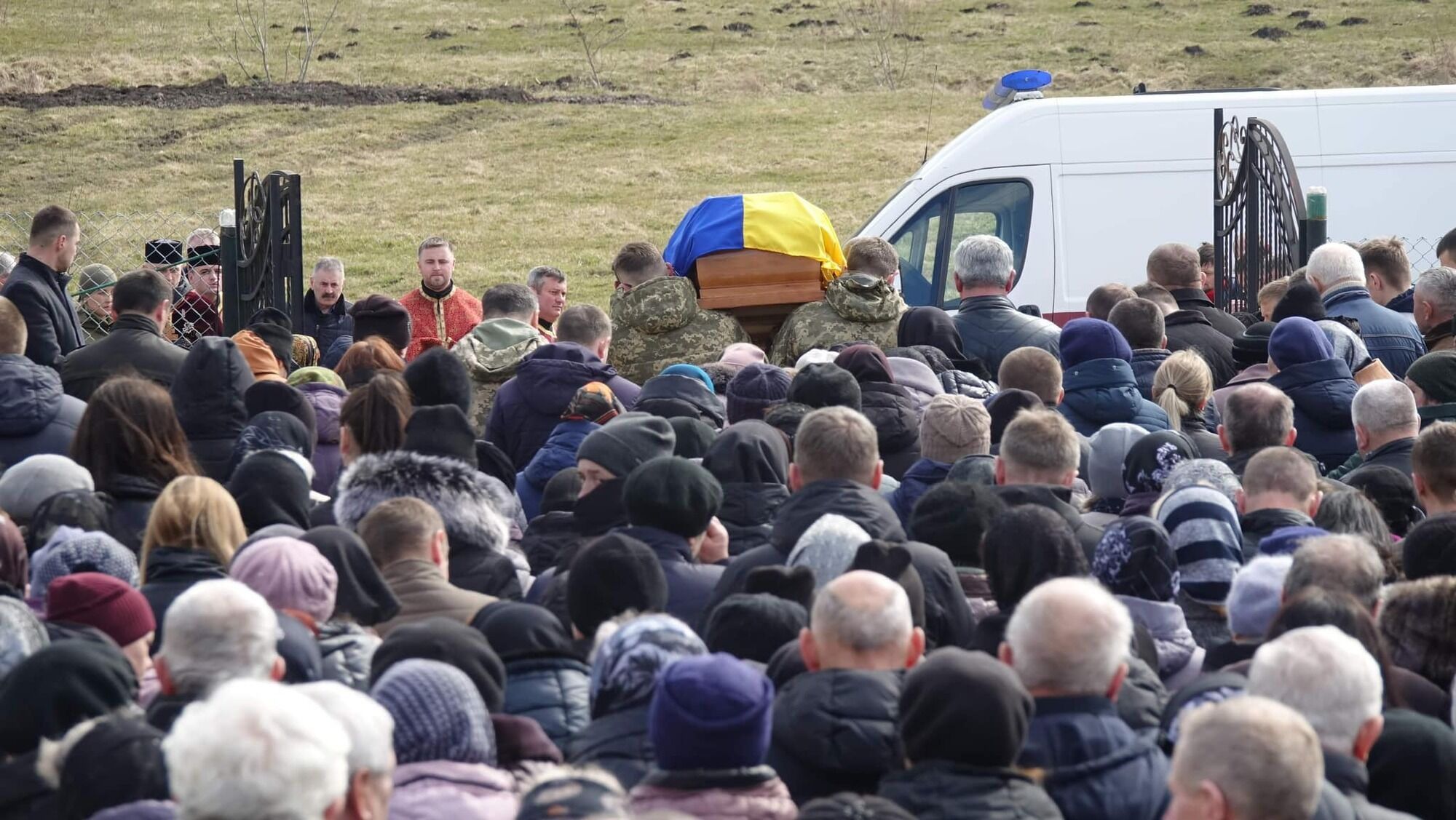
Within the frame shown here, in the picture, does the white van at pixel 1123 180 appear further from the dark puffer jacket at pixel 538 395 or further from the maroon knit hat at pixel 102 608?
the maroon knit hat at pixel 102 608

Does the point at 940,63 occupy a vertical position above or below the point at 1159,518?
above

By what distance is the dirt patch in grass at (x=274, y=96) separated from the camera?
29.2m

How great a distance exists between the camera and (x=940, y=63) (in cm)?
3394

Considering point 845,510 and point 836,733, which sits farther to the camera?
point 845,510

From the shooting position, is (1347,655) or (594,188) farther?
(594,188)

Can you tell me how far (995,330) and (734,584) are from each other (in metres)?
3.70

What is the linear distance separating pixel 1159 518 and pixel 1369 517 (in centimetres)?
69

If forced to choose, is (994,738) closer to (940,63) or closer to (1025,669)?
(1025,669)

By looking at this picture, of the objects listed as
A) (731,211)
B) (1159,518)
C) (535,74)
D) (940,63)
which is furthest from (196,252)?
(940,63)

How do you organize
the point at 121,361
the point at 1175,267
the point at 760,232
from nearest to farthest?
the point at 121,361, the point at 1175,267, the point at 760,232

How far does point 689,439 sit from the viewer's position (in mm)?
5875

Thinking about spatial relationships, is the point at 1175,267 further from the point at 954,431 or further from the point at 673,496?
the point at 673,496

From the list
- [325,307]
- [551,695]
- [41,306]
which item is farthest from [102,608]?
[325,307]

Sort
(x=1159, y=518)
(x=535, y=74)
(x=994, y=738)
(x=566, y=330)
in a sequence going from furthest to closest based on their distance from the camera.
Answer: (x=535, y=74), (x=566, y=330), (x=1159, y=518), (x=994, y=738)
